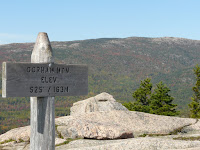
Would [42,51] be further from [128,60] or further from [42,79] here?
[128,60]

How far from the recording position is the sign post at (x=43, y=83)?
7.40 metres

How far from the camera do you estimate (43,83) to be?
7.68 metres

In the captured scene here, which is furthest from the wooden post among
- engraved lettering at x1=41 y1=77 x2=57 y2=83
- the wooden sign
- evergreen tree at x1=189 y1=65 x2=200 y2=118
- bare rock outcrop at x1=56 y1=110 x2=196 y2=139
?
evergreen tree at x1=189 y1=65 x2=200 y2=118

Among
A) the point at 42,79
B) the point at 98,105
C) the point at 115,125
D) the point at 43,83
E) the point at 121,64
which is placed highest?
the point at 42,79

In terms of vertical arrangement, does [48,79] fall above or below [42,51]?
below

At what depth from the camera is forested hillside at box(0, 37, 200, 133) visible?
333 ft

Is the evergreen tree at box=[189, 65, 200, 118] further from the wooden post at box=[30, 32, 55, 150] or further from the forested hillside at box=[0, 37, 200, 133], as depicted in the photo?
the forested hillside at box=[0, 37, 200, 133]

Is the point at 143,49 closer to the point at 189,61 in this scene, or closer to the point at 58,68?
the point at 189,61

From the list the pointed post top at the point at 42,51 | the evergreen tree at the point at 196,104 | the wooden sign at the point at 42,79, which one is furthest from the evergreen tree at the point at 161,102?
the pointed post top at the point at 42,51

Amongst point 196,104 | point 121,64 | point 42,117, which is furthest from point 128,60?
point 42,117

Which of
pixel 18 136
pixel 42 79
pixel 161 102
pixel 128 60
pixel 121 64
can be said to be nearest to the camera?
pixel 42 79

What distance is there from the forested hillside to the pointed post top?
7254 cm

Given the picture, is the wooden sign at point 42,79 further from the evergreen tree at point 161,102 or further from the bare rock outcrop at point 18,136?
the evergreen tree at point 161,102

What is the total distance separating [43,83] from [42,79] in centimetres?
11
